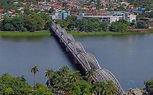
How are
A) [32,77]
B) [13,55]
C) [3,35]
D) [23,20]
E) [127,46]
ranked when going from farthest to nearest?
[23,20] → [3,35] → [127,46] → [13,55] → [32,77]

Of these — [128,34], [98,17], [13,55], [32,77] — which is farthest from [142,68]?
[98,17]

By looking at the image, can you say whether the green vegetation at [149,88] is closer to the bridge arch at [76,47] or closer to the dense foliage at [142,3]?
the bridge arch at [76,47]

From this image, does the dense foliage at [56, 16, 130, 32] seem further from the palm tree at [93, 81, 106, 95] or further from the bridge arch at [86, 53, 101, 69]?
the palm tree at [93, 81, 106, 95]

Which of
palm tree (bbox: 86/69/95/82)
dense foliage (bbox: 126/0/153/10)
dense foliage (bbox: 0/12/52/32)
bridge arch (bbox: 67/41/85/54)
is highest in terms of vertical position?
palm tree (bbox: 86/69/95/82)

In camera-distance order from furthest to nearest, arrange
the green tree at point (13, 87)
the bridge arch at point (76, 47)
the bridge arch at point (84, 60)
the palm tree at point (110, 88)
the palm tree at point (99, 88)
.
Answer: the bridge arch at point (76, 47) → the bridge arch at point (84, 60) → the green tree at point (13, 87) → the palm tree at point (99, 88) → the palm tree at point (110, 88)

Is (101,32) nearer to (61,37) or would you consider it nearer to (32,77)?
(61,37)

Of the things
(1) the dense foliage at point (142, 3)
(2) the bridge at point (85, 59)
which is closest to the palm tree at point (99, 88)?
(2) the bridge at point (85, 59)

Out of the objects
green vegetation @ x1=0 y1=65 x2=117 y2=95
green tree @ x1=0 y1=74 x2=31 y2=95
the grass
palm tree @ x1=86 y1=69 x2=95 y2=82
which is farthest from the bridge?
green tree @ x1=0 y1=74 x2=31 y2=95
